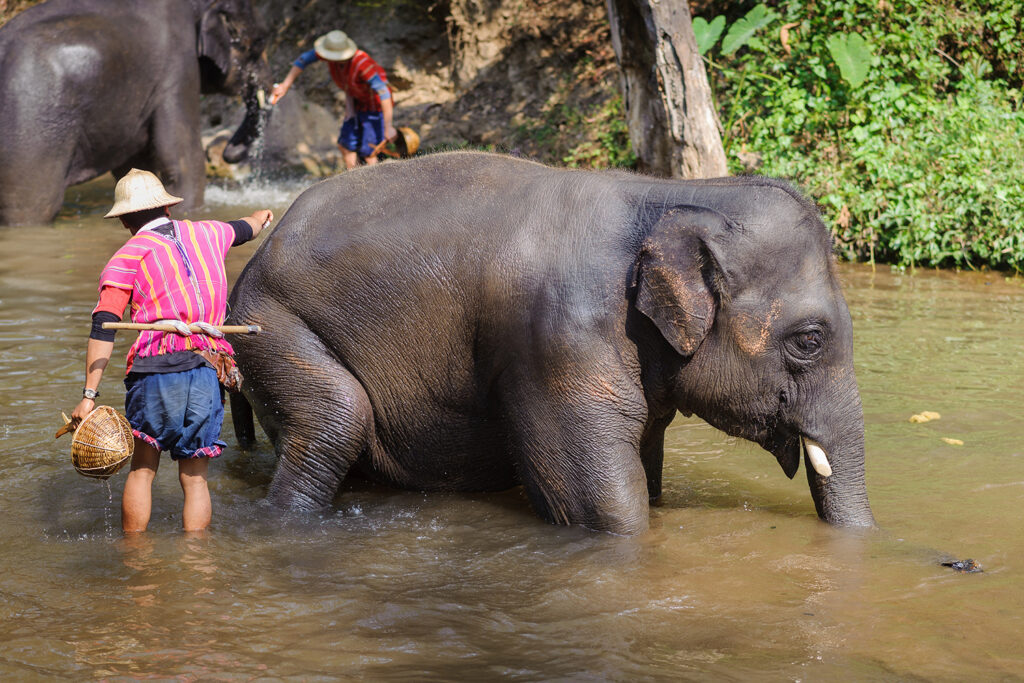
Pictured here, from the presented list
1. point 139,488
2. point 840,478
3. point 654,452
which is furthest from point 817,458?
point 139,488

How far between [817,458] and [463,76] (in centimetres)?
1305

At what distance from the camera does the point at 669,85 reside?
35.7 ft

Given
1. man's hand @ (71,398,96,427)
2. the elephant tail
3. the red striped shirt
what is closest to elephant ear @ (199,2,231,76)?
the red striped shirt

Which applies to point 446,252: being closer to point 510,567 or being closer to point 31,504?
point 510,567

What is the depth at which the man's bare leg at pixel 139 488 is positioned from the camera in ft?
15.9

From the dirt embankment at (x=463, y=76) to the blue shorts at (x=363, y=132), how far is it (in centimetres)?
155

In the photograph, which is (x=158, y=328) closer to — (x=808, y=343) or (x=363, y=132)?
(x=808, y=343)

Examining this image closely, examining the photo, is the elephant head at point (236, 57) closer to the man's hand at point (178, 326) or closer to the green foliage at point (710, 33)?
the green foliage at point (710, 33)

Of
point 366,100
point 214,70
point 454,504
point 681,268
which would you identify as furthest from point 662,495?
point 214,70

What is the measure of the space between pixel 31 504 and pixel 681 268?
3146 mm

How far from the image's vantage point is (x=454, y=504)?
5449 millimetres

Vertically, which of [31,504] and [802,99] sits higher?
[802,99]

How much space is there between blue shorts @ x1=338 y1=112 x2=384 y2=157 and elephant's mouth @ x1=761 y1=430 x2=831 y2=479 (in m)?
8.65

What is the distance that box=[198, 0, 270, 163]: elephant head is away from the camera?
44.3 feet
